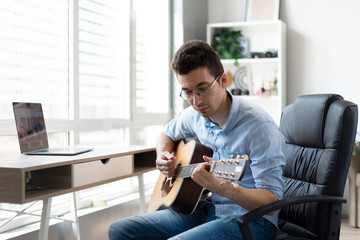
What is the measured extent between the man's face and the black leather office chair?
47 centimetres

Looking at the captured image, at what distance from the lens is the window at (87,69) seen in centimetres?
251

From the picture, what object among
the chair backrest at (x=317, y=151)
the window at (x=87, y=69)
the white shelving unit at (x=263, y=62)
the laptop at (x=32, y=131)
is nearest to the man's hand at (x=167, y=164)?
the laptop at (x=32, y=131)

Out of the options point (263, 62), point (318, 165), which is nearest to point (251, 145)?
point (318, 165)

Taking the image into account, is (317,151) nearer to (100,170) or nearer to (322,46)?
(100,170)

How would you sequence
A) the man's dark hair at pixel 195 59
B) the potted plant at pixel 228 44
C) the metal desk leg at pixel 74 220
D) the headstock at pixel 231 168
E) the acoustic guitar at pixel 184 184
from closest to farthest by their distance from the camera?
the headstock at pixel 231 168
the man's dark hair at pixel 195 59
the acoustic guitar at pixel 184 184
the metal desk leg at pixel 74 220
the potted plant at pixel 228 44

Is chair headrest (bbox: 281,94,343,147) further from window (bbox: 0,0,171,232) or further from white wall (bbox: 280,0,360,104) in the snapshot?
white wall (bbox: 280,0,360,104)

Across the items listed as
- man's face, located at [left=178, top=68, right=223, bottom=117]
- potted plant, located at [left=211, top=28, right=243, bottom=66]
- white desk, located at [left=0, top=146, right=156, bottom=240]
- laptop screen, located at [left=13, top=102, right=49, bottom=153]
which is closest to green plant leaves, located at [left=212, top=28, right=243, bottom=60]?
potted plant, located at [left=211, top=28, right=243, bottom=66]

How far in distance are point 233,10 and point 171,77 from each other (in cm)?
99

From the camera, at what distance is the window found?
8.22 ft

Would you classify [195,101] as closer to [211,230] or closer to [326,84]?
[211,230]

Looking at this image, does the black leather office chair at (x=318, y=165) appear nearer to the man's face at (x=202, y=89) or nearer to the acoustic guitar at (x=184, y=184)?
the acoustic guitar at (x=184, y=184)

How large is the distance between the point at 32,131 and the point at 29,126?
0.03 metres

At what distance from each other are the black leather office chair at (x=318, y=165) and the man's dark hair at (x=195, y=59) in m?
0.48

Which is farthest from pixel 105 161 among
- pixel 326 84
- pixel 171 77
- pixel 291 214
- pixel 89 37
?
pixel 326 84
